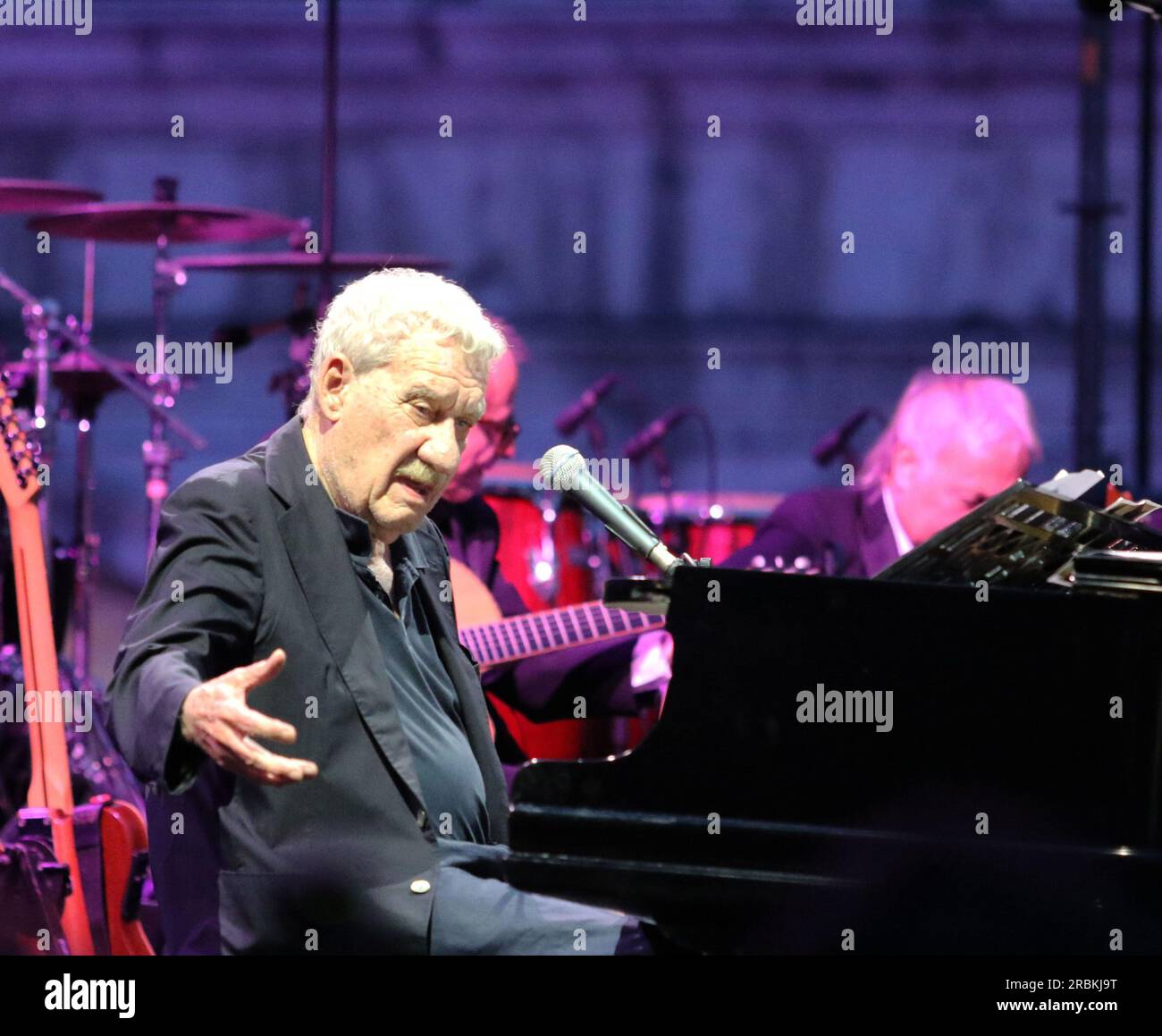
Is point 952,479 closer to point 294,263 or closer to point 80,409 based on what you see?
point 294,263

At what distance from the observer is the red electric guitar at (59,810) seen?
12.9ft

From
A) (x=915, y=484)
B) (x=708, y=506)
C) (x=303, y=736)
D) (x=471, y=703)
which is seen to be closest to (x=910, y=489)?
(x=915, y=484)

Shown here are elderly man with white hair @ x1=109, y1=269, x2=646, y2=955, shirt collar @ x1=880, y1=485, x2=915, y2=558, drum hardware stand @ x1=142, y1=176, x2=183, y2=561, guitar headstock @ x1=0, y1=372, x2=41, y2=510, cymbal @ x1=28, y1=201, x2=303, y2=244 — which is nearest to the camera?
elderly man with white hair @ x1=109, y1=269, x2=646, y2=955

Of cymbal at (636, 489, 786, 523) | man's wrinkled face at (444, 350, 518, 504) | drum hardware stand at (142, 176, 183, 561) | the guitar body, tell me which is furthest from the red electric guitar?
cymbal at (636, 489, 786, 523)

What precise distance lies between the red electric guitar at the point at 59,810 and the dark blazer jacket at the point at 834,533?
166cm

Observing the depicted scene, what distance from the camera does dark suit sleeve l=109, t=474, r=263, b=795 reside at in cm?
223

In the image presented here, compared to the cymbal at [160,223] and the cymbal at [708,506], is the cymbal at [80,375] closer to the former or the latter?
the cymbal at [160,223]

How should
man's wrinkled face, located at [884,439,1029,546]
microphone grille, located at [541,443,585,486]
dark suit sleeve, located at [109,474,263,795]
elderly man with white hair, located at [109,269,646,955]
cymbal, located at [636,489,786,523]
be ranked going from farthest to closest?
cymbal, located at [636,489,786,523], man's wrinkled face, located at [884,439,1029,546], microphone grille, located at [541,443,585,486], elderly man with white hair, located at [109,269,646,955], dark suit sleeve, located at [109,474,263,795]

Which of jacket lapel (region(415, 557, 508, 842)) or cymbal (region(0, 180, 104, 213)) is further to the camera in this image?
cymbal (region(0, 180, 104, 213))

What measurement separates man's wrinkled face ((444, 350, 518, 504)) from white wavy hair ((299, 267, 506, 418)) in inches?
71.1

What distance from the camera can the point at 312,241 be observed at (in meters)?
6.45

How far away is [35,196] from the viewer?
17.6 feet

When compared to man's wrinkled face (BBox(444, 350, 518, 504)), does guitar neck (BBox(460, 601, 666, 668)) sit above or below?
below

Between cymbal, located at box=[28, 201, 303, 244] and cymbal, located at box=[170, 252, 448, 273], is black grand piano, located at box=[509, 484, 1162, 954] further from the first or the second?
cymbal, located at box=[28, 201, 303, 244]
